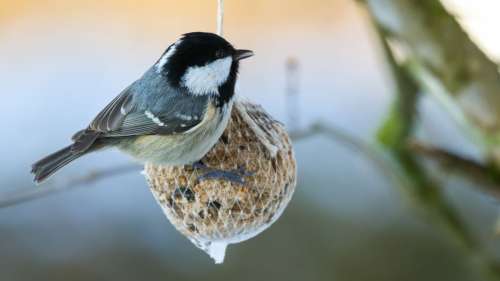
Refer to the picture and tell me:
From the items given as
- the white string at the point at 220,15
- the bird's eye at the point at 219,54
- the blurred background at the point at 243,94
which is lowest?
the blurred background at the point at 243,94

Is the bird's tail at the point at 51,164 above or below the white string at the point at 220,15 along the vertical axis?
below

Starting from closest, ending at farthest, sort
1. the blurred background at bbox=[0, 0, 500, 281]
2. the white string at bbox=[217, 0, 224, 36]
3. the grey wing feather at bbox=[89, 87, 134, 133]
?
the white string at bbox=[217, 0, 224, 36], the grey wing feather at bbox=[89, 87, 134, 133], the blurred background at bbox=[0, 0, 500, 281]

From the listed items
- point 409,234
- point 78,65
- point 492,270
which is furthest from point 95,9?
point 492,270

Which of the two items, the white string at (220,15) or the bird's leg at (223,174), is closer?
the white string at (220,15)

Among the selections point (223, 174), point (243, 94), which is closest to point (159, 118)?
point (223, 174)

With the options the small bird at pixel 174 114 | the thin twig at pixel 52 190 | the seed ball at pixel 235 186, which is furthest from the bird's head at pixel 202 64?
the thin twig at pixel 52 190

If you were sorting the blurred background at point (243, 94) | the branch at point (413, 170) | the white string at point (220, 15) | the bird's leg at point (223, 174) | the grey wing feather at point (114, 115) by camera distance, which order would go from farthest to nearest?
1. the blurred background at point (243, 94)
2. the branch at point (413, 170)
3. the grey wing feather at point (114, 115)
4. the bird's leg at point (223, 174)
5. the white string at point (220, 15)

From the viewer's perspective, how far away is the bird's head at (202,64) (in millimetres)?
2457

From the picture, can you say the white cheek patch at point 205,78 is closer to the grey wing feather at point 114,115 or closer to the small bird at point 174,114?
the small bird at point 174,114

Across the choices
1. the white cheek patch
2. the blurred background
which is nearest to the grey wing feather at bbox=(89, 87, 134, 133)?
the white cheek patch

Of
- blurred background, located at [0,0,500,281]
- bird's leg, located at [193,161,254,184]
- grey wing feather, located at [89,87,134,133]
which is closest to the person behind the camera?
bird's leg, located at [193,161,254,184]

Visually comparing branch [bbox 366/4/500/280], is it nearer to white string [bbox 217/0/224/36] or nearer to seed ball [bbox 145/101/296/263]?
seed ball [bbox 145/101/296/263]

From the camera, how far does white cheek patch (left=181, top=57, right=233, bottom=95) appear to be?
2537 mm

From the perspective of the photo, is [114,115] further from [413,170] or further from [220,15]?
[413,170]
